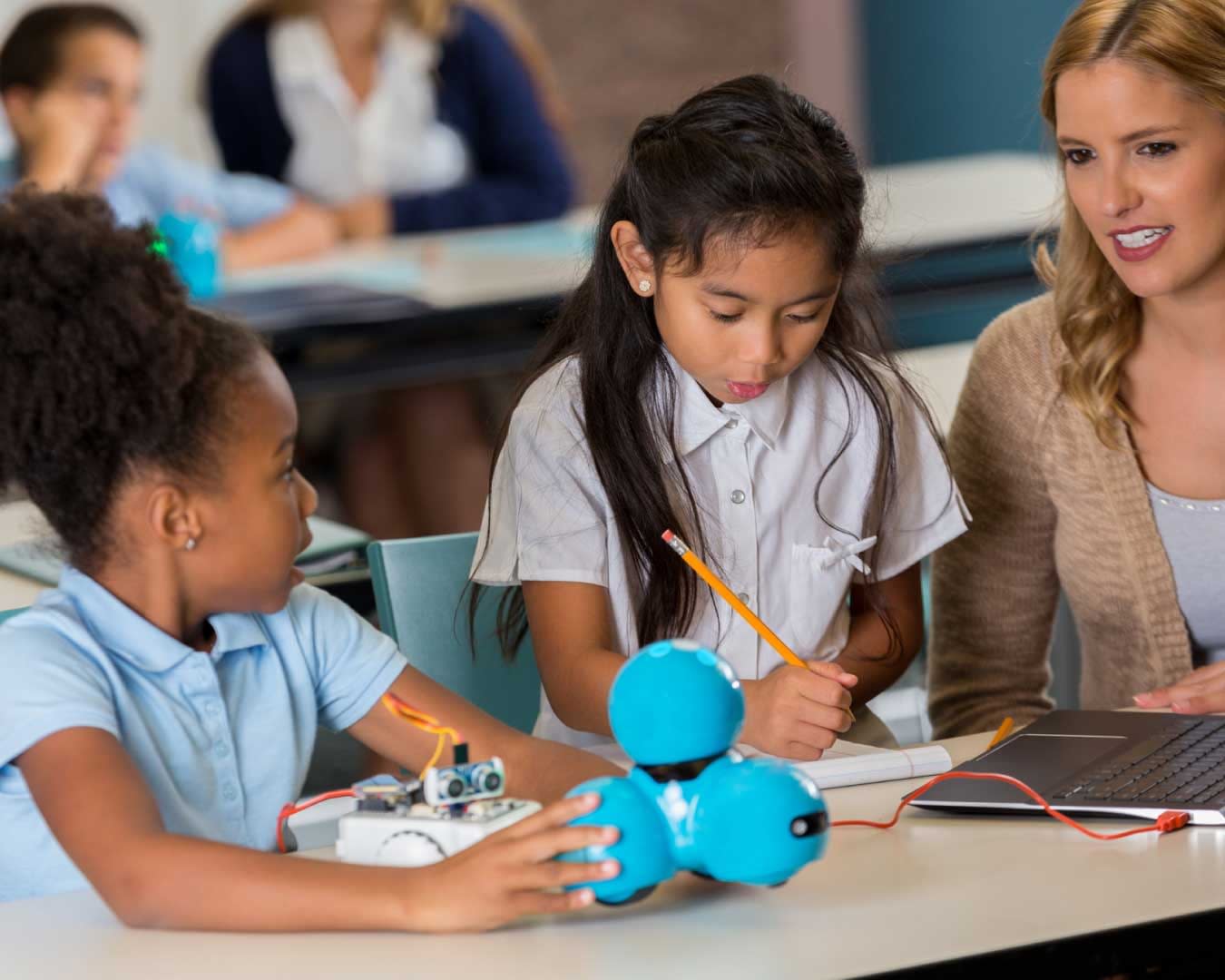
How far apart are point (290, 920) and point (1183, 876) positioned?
49 cm

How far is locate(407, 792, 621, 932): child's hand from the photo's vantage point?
0.89 meters

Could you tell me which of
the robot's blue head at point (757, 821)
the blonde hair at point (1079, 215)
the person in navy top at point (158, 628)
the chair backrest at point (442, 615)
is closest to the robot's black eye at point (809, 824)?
the robot's blue head at point (757, 821)

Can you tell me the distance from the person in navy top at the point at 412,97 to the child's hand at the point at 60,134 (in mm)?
619

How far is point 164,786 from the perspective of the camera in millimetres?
1130

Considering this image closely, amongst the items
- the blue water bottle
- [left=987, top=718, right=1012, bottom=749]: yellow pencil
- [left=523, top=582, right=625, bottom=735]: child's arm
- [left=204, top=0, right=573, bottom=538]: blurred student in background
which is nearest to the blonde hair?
[left=987, top=718, right=1012, bottom=749]: yellow pencil

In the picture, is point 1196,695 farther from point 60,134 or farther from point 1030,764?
point 60,134

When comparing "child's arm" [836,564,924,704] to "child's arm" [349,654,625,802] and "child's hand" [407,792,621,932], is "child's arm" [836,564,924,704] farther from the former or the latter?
"child's hand" [407,792,621,932]

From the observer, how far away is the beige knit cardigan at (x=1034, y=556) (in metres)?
1.62

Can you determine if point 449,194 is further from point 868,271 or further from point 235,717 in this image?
point 235,717

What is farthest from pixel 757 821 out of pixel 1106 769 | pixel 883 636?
pixel 883 636

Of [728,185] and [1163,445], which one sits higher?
[728,185]

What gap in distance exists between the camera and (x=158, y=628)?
114 cm

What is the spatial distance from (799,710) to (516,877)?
0.32 meters

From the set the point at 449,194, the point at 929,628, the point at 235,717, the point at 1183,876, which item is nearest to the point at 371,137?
the point at 449,194
